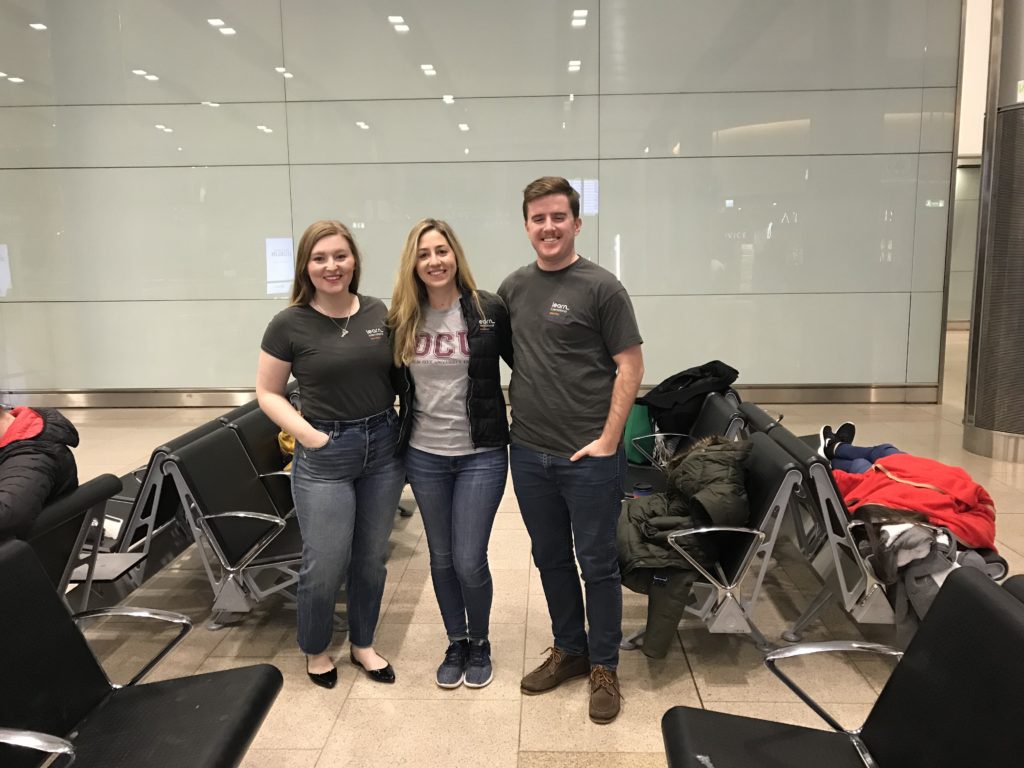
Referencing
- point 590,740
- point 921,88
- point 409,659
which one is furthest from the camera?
point 921,88

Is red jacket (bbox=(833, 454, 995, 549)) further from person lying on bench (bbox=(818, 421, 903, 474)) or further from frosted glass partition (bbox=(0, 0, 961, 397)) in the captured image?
frosted glass partition (bbox=(0, 0, 961, 397))

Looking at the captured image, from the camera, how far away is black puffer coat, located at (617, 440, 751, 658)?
2885mm

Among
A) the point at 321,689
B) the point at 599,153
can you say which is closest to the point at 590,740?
the point at 321,689

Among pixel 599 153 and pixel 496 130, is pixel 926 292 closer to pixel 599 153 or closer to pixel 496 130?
pixel 599 153

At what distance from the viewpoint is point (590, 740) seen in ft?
8.47

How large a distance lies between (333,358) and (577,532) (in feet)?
3.54

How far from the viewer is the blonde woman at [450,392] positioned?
257 centimetres

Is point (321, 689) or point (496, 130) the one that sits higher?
point (496, 130)

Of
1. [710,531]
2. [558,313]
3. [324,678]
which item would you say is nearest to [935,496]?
[710,531]

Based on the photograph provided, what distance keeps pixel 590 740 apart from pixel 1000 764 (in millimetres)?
1420

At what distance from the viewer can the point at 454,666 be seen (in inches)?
117

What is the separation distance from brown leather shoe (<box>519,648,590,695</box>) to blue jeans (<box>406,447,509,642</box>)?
0.36 m

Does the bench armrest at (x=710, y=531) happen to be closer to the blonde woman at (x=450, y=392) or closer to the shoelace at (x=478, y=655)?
the blonde woman at (x=450, y=392)

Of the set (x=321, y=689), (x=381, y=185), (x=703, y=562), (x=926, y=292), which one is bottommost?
(x=321, y=689)
